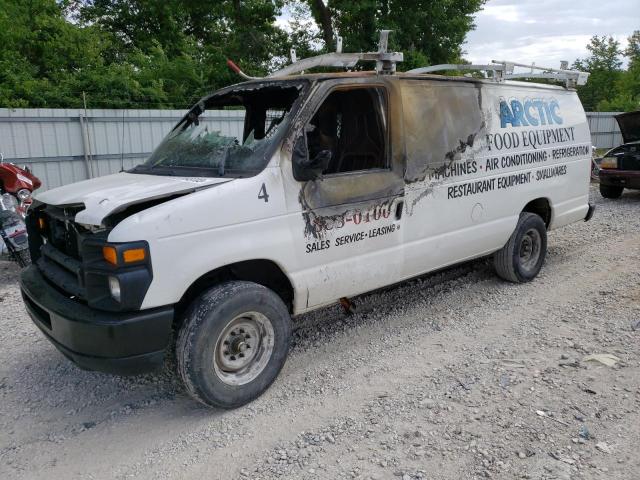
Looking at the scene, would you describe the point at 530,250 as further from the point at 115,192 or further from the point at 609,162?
the point at 609,162

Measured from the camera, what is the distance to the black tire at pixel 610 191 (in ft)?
38.8

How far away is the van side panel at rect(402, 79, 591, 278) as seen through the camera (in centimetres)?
465

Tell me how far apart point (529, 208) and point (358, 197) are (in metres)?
2.93

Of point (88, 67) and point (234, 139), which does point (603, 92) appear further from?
point (234, 139)

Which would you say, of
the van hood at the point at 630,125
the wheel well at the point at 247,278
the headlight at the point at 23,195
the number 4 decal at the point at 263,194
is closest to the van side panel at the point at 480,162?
the wheel well at the point at 247,278

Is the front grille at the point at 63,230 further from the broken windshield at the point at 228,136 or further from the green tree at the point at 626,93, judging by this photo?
the green tree at the point at 626,93

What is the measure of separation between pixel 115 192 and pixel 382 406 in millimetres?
2253

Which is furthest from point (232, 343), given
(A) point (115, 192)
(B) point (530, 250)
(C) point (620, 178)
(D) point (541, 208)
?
(C) point (620, 178)

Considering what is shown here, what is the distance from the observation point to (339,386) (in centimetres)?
397

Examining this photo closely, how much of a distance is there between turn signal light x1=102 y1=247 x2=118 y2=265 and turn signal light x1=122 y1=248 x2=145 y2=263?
0.05 m

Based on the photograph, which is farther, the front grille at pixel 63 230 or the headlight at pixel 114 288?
the front grille at pixel 63 230

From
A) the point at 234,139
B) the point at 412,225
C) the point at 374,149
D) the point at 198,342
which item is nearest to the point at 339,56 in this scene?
the point at 374,149

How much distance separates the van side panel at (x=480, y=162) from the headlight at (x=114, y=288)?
2387 millimetres

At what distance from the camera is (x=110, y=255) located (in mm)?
3107
